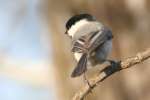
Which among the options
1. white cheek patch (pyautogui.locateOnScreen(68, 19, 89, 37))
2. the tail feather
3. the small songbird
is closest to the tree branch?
the tail feather

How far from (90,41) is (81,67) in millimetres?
221

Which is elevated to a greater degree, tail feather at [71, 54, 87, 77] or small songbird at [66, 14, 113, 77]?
small songbird at [66, 14, 113, 77]

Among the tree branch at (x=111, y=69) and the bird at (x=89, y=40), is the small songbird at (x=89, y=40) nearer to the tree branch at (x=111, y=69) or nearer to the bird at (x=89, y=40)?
the bird at (x=89, y=40)

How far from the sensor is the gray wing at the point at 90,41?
89.0 inches

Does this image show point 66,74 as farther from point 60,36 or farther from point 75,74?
A: point 75,74

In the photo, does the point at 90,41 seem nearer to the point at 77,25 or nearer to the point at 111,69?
the point at 77,25

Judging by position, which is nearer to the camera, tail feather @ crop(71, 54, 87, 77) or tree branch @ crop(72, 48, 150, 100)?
tree branch @ crop(72, 48, 150, 100)

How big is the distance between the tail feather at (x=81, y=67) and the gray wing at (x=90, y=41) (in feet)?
0.12

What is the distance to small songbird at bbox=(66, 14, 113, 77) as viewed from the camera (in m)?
2.26

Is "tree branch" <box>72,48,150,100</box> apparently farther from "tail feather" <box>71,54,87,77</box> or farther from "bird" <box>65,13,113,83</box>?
"bird" <box>65,13,113,83</box>

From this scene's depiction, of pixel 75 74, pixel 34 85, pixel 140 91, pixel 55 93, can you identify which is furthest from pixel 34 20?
pixel 75 74

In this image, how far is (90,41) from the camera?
2.28m

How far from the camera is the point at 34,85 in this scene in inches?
167

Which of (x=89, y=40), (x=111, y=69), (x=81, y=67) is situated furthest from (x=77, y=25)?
(x=111, y=69)
